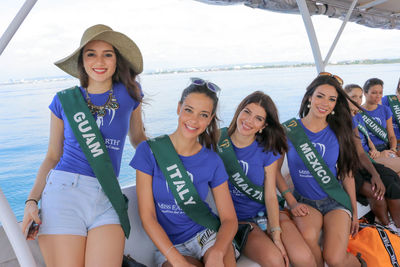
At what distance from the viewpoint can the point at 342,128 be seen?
8.46 ft

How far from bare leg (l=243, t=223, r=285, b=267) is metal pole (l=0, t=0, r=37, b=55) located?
172 cm

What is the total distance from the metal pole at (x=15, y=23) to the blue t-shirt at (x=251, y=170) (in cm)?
146

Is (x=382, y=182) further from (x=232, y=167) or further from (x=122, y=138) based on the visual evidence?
(x=122, y=138)

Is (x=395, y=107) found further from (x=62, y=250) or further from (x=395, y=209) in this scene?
(x=62, y=250)

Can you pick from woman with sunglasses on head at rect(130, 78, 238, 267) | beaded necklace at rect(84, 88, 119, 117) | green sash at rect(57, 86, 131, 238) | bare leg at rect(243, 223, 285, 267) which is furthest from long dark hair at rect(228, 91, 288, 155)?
green sash at rect(57, 86, 131, 238)

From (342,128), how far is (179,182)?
1.52m

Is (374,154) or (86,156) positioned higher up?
(86,156)

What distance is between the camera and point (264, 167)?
7.25 feet

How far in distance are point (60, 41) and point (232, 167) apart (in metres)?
29.1

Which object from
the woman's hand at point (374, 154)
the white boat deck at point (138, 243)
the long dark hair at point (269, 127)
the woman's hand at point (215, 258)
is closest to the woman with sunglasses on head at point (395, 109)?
the woman's hand at point (374, 154)

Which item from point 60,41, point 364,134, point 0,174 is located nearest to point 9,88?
point 60,41

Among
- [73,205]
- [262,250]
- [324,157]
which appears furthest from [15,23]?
[324,157]

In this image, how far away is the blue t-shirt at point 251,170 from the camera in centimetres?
220

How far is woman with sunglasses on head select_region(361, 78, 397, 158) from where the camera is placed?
3.82 metres
